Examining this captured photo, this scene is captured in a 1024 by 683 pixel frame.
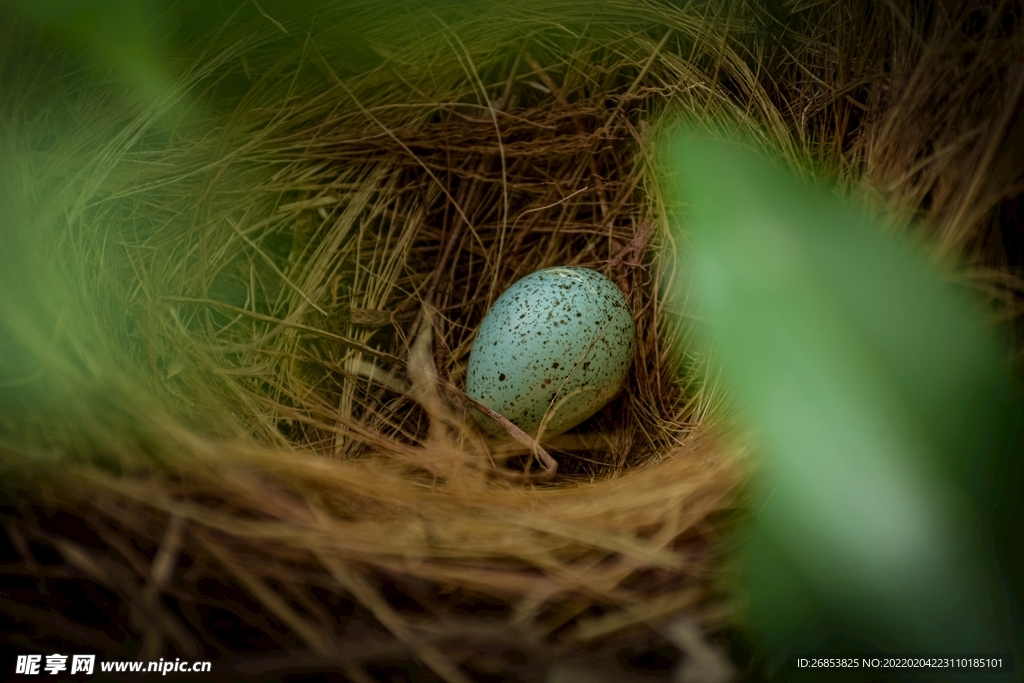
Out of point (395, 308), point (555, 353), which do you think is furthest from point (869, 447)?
point (395, 308)

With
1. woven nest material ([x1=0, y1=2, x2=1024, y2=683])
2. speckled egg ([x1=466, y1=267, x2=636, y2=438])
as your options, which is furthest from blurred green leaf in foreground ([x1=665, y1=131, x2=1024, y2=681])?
speckled egg ([x1=466, y1=267, x2=636, y2=438])

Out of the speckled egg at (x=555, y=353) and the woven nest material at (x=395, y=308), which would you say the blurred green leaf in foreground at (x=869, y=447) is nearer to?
the woven nest material at (x=395, y=308)

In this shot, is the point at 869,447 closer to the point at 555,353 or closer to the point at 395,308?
the point at 555,353

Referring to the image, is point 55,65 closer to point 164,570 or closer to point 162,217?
point 162,217

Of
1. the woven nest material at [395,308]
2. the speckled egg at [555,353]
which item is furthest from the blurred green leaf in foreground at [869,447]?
the speckled egg at [555,353]

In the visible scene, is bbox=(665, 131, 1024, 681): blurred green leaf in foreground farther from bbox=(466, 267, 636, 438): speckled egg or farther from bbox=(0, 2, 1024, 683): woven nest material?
bbox=(466, 267, 636, 438): speckled egg

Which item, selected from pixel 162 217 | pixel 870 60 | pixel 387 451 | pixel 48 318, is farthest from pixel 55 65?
pixel 870 60

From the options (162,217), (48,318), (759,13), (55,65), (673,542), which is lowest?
(673,542)
